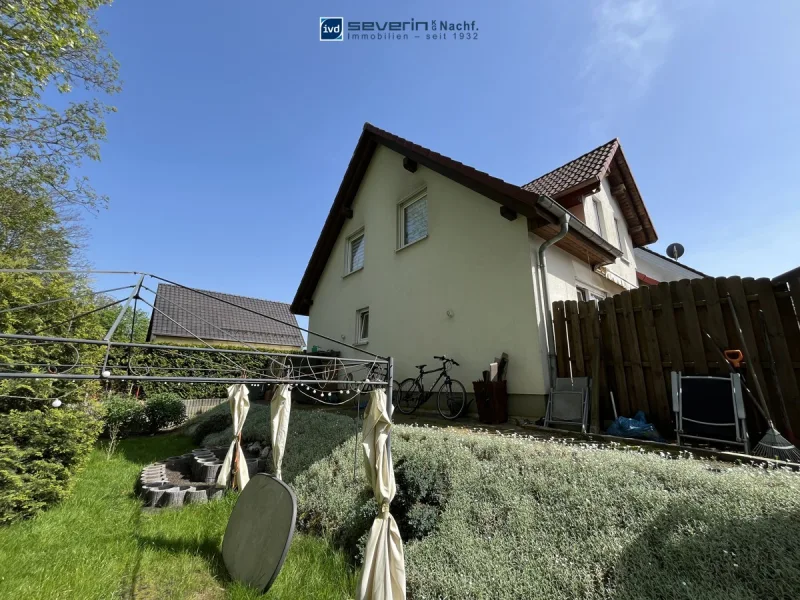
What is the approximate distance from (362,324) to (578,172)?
6.93 meters

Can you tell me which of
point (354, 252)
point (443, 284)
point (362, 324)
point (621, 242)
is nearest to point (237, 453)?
point (443, 284)

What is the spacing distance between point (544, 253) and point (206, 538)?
6.52m

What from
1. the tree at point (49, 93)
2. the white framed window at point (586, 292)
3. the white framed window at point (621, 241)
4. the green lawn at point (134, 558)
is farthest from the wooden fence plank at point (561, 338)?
the tree at point (49, 93)

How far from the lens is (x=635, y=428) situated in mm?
4273

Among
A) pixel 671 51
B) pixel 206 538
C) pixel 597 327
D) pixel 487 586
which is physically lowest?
pixel 206 538

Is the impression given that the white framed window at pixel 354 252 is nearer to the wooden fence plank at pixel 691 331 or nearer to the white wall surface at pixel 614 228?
the white wall surface at pixel 614 228

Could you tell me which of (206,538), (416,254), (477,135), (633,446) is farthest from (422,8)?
(206,538)

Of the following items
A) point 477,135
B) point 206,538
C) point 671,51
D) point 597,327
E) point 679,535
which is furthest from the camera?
point 477,135

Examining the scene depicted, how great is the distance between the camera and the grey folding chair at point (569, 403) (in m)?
4.84

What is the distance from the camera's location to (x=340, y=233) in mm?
11336

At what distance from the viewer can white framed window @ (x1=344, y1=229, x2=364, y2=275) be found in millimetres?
10585

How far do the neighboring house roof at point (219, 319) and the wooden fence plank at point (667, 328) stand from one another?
1617 cm

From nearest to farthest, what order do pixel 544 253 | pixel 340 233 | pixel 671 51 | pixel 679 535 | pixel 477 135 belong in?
pixel 679 535 → pixel 671 51 → pixel 544 253 → pixel 477 135 → pixel 340 233

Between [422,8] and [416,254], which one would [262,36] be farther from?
[416,254]
